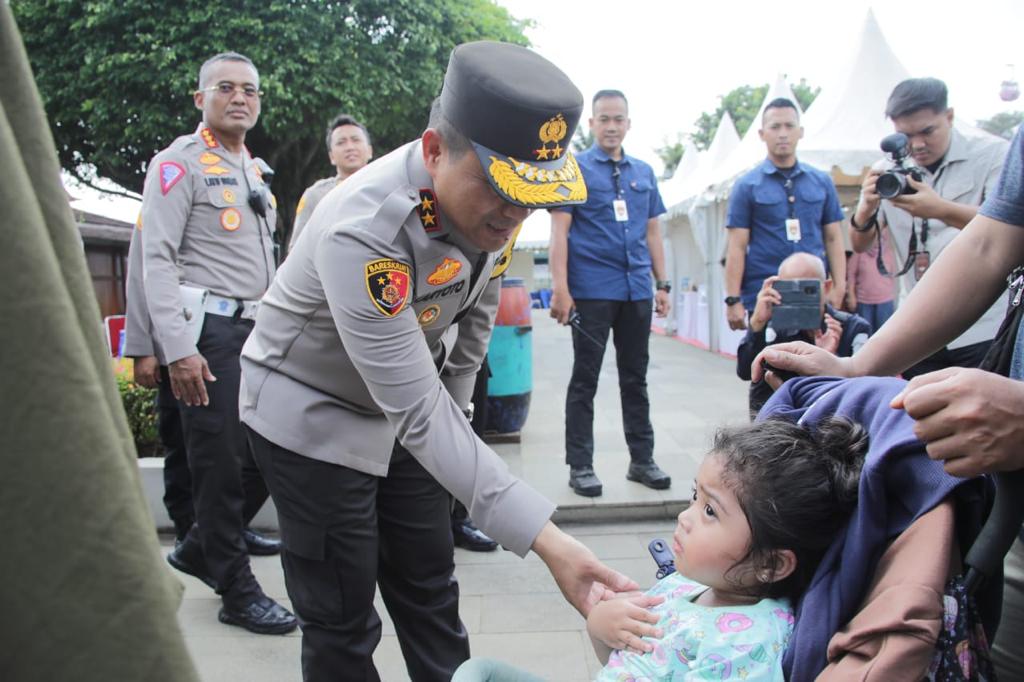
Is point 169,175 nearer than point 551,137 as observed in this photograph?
No

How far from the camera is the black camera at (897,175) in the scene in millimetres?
3207

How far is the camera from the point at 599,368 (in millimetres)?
4438

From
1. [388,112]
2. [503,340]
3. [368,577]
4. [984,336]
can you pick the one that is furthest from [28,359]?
[388,112]

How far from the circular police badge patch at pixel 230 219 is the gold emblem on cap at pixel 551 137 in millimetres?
1908

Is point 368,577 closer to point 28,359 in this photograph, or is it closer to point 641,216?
point 28,359

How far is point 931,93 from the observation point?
3.49 metres

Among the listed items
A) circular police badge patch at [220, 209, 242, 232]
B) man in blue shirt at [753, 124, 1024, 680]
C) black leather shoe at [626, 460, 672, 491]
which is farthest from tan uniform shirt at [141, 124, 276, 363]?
black leather shoe at [626, 460, 672, 491]

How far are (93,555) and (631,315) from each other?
162 inches

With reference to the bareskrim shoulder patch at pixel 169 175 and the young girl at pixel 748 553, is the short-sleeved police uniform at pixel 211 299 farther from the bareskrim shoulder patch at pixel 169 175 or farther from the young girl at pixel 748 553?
the young girl at pixel 748 553

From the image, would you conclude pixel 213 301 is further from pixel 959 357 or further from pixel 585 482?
pixel 959 357

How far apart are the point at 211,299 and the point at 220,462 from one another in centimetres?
64

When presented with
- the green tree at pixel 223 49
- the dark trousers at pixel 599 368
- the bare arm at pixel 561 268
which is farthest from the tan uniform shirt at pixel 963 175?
the green tree at pixel 223 49

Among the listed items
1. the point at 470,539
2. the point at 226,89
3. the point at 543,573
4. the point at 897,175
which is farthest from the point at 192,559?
the point at 897,175

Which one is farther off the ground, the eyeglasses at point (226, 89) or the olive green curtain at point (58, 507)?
the eyeglasses at point (226, 89)
